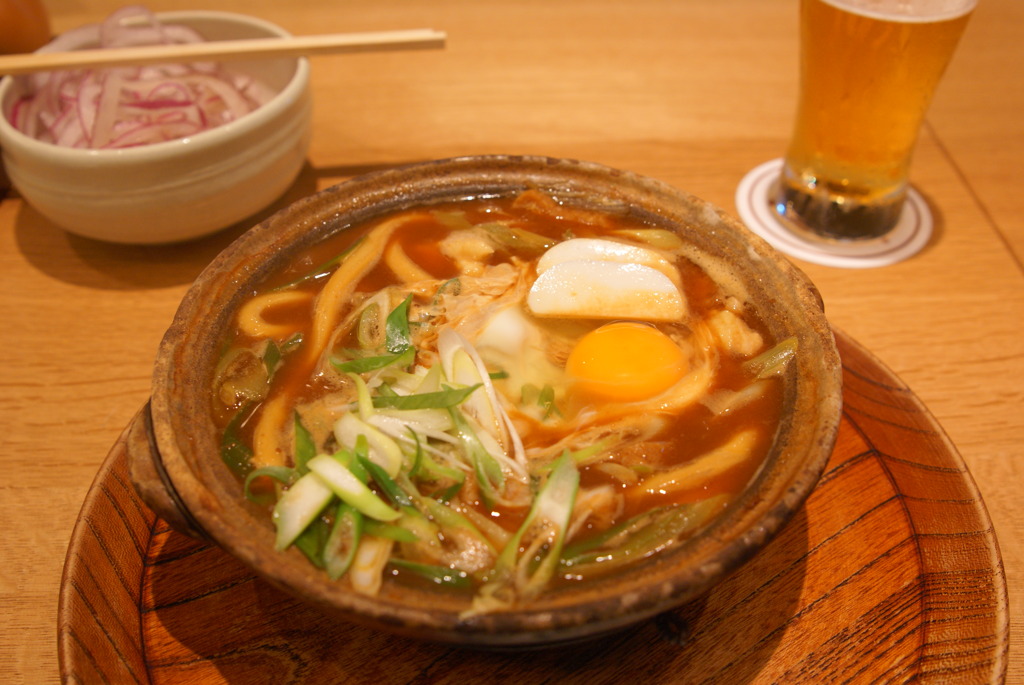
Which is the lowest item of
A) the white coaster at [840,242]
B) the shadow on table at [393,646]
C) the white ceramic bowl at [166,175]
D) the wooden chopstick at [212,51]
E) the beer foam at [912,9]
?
the shadow on table at [393,646]

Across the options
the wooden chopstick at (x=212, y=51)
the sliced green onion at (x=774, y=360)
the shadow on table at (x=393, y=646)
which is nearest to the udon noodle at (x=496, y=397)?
the sliced green onion at (x=774, y=360)

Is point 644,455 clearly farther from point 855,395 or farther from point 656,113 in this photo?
point 656,113

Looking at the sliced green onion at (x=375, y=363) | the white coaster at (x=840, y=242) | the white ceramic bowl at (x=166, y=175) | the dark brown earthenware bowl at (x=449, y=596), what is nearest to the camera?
the dark brown earthenware bowl at (x=449, y=596)

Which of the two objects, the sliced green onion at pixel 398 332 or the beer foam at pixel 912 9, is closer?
the sliced green onion at pixel 398 332

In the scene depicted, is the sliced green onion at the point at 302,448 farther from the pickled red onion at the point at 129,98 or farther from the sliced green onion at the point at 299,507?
the pickled red onion at the point at 129,98

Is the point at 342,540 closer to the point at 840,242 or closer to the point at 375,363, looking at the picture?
the point at 375,363

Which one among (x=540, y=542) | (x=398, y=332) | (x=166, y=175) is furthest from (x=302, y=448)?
(x=166, y=175)

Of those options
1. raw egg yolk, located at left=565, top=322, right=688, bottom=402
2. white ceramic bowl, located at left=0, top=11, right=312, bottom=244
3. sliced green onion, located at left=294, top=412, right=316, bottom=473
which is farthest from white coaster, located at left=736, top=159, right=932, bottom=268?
sliced green onion, located at left=294, top=412, right=316, bottom=473
